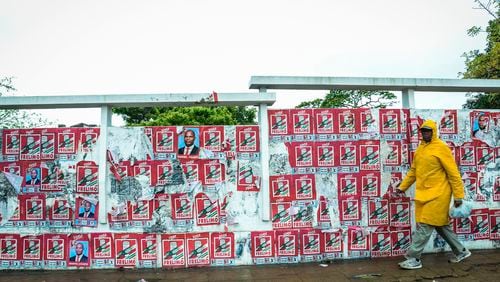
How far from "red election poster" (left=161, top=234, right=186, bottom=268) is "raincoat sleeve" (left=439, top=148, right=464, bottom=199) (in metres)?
3.22

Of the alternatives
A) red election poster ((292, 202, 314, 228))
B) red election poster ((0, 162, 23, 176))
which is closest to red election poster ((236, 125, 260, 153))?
red election poster ((292, 202, 314, 228))

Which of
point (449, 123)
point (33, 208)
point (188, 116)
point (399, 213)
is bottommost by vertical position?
point (399, 213)

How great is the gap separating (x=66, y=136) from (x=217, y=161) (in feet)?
6.33

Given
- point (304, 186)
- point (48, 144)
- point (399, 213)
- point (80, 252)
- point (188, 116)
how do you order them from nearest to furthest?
point (80, 252) < point (48, 144) < point (304, 186) < point (399, 213) < point (188, 116)

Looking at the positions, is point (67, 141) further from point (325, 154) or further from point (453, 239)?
point (453, 239)

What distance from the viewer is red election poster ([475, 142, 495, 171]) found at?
203 inches

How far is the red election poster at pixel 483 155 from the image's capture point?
16.9 ft

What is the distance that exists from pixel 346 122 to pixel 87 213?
→ 3.50 m

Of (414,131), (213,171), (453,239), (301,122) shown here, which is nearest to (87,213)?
(213,171)

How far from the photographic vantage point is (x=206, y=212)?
4.68 meters

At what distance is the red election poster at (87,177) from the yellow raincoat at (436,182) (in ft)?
13.0

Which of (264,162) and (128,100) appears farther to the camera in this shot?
(264,162)

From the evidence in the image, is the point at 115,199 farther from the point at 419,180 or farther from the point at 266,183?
the point at 419,180

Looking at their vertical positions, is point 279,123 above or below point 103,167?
above
